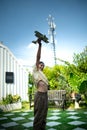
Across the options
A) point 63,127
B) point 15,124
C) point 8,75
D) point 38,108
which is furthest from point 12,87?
point 38,108

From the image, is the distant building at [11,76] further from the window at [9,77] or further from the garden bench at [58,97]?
the garden bench at [58,97]

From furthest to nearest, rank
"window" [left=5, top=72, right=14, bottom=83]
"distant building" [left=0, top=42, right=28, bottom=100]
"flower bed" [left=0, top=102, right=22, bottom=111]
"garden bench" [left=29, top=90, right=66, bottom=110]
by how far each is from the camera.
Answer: "window" [left=5, top=72, right=14, bottom=83] < "distant building" [left=0, top=42, right=28, bottom=100] < "garden bench" [left=29, top=90, right=66, bottom=110] < "flower bed" [left=0, top=102, right=22, bottom=111]

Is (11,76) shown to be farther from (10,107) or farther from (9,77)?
(10,107)

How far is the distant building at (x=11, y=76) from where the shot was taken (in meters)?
14.8

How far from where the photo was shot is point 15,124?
799 centimetres

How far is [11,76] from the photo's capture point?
15398 mm

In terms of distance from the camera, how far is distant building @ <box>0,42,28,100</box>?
581 inches

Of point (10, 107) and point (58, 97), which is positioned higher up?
point (58, 97)

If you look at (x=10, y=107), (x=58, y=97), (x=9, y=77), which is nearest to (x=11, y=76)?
(x=9, y=77)

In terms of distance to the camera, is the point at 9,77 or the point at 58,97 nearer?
the point at 58,97

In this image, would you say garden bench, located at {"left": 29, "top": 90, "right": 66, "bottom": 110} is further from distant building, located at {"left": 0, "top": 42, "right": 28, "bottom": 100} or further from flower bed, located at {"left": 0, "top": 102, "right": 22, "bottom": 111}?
distant building, located at {"left": 0, "top": 42, "right": 28, "bottom": 100}

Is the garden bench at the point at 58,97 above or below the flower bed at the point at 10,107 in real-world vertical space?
above

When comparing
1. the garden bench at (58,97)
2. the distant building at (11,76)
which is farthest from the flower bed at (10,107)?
the garden bench at (58,97)

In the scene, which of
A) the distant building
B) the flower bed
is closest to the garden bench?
the flower bed
